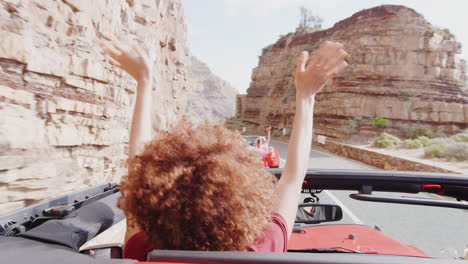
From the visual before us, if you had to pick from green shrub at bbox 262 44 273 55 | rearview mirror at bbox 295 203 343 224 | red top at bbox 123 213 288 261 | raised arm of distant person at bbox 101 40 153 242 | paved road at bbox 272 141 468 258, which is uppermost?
green shrub at bbox 262 44 273 55

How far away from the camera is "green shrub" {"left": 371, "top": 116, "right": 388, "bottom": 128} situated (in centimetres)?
2884

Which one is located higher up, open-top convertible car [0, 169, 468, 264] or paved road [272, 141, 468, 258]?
open-top convertible car [0, 169, 468, 264]

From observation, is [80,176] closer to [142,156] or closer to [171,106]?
[142,156]

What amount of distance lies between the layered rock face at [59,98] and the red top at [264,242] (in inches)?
67.7

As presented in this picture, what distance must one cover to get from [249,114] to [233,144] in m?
47.2

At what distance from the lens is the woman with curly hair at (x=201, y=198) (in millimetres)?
1041

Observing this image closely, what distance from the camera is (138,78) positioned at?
69.1 inches

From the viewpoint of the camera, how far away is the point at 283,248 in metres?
1.18

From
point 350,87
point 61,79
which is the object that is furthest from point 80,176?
point 350,87

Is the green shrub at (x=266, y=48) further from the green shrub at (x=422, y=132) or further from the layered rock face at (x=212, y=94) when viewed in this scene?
the layered rock face at (x=212, y=94)

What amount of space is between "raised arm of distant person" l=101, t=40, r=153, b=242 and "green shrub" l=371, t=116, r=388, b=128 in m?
30.5

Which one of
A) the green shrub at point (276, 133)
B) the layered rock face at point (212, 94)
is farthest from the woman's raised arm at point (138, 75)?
the layered rock face at point (212, 94)

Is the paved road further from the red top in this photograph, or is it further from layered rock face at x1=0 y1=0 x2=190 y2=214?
layered rock face at x1=0 y1=0 x2=190 y2=214

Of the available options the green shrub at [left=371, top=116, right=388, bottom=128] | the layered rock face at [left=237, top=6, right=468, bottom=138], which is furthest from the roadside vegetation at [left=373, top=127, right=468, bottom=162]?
the green shrub at [left=371, top=116, right=388, bottom=128]
